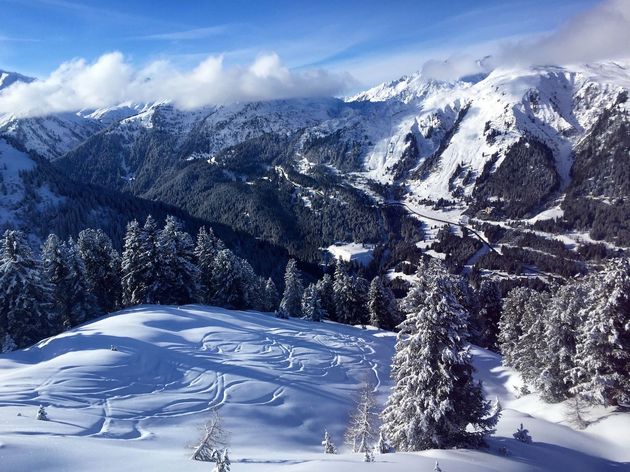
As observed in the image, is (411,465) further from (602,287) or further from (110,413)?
(602,287)

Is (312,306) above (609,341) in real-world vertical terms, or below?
below

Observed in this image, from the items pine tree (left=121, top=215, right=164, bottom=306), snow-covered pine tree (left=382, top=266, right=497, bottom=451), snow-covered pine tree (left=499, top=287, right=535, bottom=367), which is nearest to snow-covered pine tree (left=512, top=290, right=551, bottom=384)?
snow-covered pine tree (left=499, top=287, right=535, bottom=367)

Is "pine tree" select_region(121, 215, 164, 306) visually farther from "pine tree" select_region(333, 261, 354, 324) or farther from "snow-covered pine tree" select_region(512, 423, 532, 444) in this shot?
"snow-covered pine tree" select_region(512, 423, 532, 444)

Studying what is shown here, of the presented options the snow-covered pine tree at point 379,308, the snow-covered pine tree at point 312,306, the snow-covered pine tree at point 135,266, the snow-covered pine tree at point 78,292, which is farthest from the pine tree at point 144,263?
the snow-covered pine tree at point 379,308

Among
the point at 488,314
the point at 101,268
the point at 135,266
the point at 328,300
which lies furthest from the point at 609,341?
the point at 101,268

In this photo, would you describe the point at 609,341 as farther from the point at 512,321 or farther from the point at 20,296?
the point at 20,296

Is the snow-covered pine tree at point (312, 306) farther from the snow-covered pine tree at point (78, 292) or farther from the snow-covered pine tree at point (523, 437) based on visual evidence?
the snow-covered pine tree at point (523, 437)
